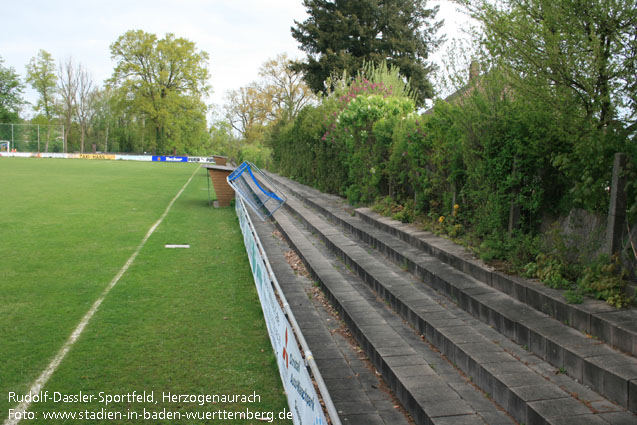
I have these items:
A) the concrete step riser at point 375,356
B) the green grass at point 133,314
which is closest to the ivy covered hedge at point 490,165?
the concrete step riser at point 375,356

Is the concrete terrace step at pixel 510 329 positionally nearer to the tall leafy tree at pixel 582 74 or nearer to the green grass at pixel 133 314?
the tall leafy tree at pixel 582 74

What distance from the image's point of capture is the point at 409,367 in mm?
4312

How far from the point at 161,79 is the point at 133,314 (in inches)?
2644

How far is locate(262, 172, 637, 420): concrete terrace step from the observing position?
135 inches

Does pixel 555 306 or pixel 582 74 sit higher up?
pixel 582 74

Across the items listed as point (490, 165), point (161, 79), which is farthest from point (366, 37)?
point (161, 79)

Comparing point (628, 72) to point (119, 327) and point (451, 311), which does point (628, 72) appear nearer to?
point (451, 311)

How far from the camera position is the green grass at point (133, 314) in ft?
15.4

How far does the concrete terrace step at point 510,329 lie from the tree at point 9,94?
297 ft

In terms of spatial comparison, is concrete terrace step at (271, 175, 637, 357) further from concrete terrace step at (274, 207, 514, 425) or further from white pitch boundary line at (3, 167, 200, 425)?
white pitch boundary line at (3, 167, 200, 425)

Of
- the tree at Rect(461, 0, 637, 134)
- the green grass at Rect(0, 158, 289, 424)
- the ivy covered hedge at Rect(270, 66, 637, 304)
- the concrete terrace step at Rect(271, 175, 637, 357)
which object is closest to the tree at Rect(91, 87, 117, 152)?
the green grass at Rect(0, 158, 289, 424)

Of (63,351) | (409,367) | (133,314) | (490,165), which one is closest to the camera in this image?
(409,367)

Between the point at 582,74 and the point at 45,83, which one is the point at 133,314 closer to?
the point at 582,74

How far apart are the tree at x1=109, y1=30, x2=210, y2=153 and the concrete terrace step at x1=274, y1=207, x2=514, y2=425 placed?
217ft
